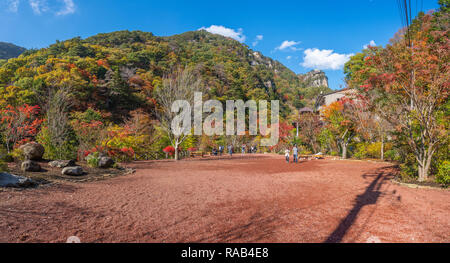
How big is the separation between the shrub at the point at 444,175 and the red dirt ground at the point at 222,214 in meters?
0.66

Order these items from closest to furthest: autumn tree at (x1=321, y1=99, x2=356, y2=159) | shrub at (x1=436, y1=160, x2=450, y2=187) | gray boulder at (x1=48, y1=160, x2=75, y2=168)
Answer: shrub at (x1=436, y1=160, x2=450, y2=187) < gray boulder at (x1=48, y1=160, x2=75, y2=168) < autumn tree at (x1=321, y1=99, x2=356, y2=159)

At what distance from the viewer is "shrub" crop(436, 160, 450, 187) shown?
6548 mm

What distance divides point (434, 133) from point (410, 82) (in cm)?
207

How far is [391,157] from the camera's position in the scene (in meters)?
15.6

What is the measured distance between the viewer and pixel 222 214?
454 cm

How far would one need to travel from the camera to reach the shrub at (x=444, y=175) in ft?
21.5

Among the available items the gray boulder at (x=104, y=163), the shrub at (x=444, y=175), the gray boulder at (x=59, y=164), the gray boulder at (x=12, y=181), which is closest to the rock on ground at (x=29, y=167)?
the gray boulder at (x=59, y=164)

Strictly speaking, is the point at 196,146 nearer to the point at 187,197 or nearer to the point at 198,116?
the point at 198,116

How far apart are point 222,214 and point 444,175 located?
7413mm

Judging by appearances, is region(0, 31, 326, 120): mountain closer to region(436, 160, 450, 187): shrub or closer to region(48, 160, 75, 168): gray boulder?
region(48, 160, 75, 168): gray boulder

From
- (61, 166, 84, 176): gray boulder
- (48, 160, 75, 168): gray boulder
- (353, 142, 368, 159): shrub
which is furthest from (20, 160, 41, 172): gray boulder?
(353, 142, 368, 159): shrub

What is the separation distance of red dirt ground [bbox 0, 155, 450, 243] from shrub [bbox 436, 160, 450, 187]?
66cm

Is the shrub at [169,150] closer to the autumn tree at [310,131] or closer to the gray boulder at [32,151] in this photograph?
the gray boulder at [32,151]
